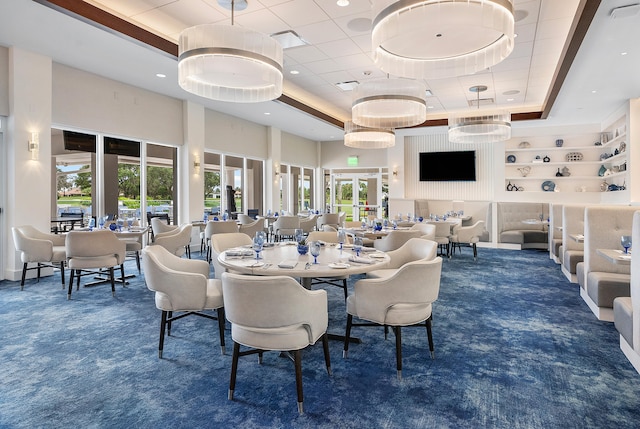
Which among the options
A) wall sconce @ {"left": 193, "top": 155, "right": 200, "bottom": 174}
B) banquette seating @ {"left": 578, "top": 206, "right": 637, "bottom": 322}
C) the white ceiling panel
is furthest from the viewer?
wall sconce @ {"left": 193, "top": 155, "right": 200, "bottom": 174}

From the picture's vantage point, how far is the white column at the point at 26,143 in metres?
5.91

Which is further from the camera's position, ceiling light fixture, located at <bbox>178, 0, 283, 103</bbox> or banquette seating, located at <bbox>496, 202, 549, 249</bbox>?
banquette seating, located at <bbox>496, 202, 549, 249</bbox>

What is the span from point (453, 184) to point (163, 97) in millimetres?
8650

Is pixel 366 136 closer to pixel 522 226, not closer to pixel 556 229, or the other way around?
pixel 556 229

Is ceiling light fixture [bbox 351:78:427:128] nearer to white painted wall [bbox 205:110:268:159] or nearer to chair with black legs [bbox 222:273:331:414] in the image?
chair with black legs [bbox 222:273:331:414]

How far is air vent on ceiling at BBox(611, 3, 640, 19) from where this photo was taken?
13.3ft

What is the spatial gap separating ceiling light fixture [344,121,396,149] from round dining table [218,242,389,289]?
396 centimetres

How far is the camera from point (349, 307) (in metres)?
3.10

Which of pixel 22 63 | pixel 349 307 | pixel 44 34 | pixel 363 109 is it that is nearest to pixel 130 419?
pixel 349 307

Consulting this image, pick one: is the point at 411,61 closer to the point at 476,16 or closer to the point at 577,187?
the point at 476,16

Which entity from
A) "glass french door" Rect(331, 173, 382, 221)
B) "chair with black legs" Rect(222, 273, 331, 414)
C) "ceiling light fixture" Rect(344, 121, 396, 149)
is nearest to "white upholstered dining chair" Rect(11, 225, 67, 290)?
"chair with black legs" Rect(222, 273, 331, 414)

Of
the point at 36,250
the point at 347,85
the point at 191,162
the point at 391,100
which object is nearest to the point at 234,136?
the point at 191,162

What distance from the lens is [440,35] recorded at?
3.24m

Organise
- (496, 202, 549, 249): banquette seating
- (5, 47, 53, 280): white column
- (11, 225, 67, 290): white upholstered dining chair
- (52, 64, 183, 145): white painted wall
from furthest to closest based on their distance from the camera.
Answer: (496, 202, 549, 249): banquette seating < (52, 64, 183, 145): white painted wall < (5, 47, 53, 280): white column < (11, 225, 67, 290): white upholstered dining chair
